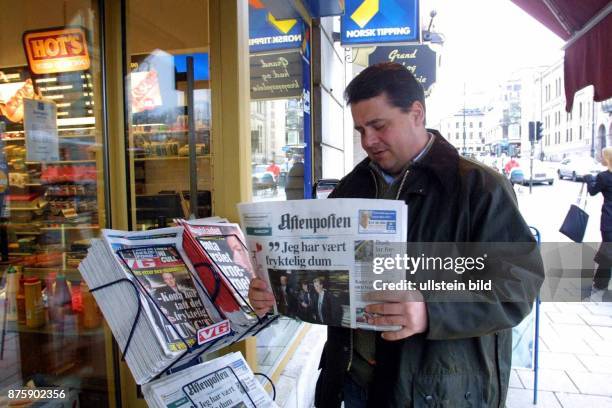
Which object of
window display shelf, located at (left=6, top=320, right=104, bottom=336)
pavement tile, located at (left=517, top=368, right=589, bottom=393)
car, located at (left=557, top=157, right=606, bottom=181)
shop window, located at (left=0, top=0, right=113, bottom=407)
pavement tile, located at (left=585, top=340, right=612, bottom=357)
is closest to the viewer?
shop window, located at (left=0, top=0, right=113, bottom=407)

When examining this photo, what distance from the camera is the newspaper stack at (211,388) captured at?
4.32ft

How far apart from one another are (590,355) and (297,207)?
12.9 ft

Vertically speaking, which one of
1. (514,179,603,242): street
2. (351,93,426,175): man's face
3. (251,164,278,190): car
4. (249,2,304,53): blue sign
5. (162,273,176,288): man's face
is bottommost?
(514,179,603,242): street

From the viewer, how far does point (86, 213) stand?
2496mm

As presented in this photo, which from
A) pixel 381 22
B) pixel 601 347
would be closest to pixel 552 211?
pixel 601 347

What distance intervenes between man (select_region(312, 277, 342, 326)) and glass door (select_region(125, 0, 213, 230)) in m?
1.27

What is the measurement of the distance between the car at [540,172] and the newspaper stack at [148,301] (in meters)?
25.3

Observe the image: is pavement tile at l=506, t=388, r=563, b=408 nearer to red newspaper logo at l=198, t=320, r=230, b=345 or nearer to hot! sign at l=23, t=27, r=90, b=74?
red newspaper logo at l=198, t=320, r=230, b=345

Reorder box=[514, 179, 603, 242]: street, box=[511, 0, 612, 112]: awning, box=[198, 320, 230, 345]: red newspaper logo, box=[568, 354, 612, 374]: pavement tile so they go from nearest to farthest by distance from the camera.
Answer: box=[198, 320, 230, 345]: red newspaper logo
box=[511, 0, 612, 112]: awning
box=[568, 354, 612, 374]: pavement tile
box=[514, 179, 603, 242]: street

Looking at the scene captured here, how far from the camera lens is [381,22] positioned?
4.75 m

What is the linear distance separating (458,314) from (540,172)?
26152 mm

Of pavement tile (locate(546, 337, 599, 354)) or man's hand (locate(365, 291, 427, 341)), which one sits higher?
man's hand (locate(365, 291, 427, 341))

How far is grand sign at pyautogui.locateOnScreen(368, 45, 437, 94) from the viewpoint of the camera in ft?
23.9

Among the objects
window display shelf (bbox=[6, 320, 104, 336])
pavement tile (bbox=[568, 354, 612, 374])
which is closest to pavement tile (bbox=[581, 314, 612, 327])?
pavement tile (bbox=[568, 354, 612, 374])
